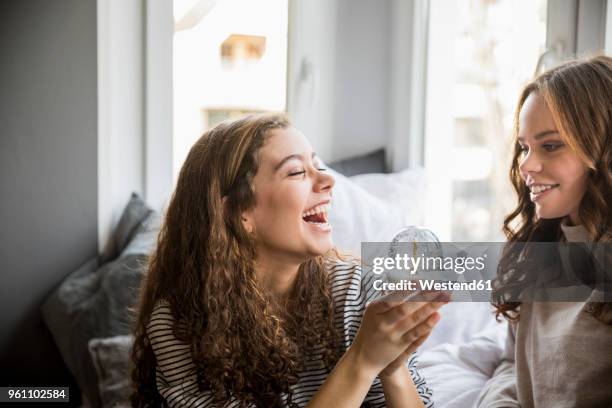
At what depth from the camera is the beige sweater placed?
0.64 meters

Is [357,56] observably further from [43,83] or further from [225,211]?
[43,83]

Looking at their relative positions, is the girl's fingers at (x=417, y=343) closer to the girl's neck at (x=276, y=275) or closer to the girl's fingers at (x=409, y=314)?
the girl's fingers at (x=409, y=314)

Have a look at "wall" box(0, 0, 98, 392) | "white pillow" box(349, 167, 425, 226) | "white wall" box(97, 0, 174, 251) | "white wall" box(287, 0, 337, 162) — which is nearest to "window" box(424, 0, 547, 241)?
"white pillow" box(349, 167, 425, 226)

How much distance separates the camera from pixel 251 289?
75 centimetres

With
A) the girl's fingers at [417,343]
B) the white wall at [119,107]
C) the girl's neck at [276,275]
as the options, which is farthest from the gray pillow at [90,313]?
the girl's fingers at [417,343]

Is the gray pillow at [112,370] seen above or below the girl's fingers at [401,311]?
below

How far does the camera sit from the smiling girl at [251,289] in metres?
0.71

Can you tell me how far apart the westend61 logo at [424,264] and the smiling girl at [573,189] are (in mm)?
98

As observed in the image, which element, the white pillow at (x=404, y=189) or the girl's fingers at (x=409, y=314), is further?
the white pillow at (x=404, y=189)

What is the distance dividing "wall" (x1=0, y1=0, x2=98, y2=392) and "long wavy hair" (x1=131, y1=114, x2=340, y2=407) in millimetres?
Result: 384

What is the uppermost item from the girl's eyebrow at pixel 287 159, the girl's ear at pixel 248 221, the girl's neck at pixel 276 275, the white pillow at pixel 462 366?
the girl's eyebrow at pixel 287 159

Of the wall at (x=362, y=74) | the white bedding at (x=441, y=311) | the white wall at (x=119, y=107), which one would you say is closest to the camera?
the white bedding at (x=441, y=311)

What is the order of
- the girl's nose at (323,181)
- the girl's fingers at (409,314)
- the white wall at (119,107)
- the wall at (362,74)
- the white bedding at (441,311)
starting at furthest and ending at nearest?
the white wall at (119,107)
the wall at (362,74)
the white bedding at (441,311)
the girl's nose at (323,181)
the girl's fingers at (409,314)

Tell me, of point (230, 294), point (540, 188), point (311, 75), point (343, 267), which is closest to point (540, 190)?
point (540, 188)
